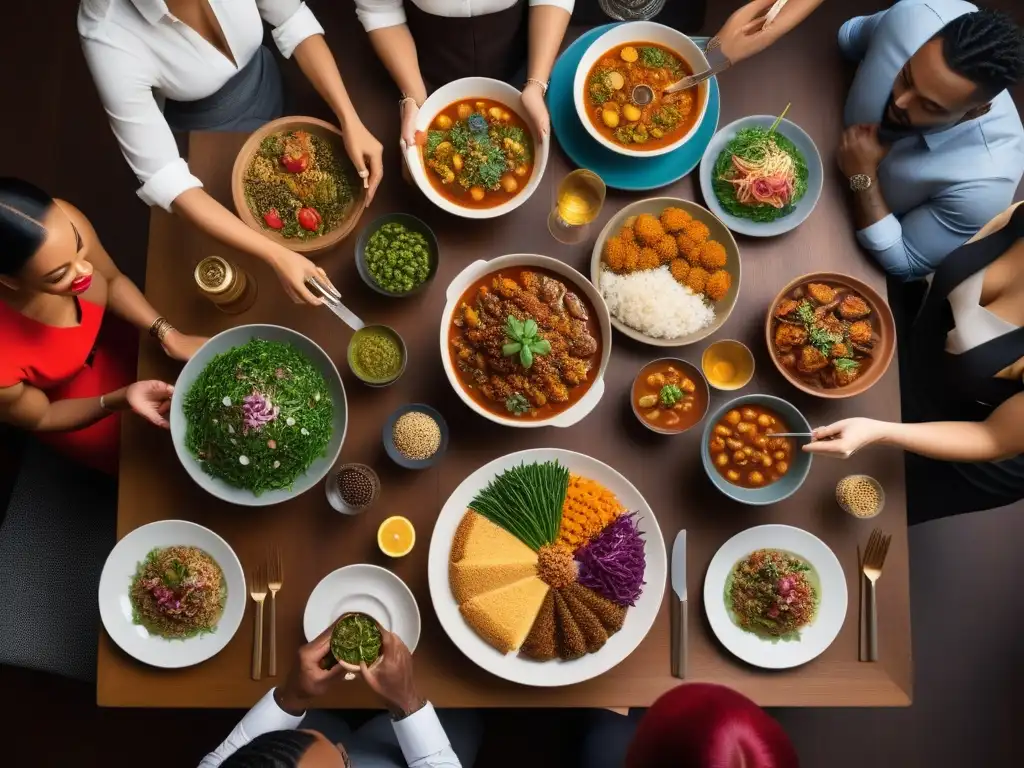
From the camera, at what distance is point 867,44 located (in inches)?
95.5

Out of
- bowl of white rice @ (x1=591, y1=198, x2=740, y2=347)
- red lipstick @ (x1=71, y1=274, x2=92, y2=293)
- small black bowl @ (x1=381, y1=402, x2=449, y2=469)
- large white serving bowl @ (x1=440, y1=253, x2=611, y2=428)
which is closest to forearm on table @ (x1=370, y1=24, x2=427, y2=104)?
large white serving bowl @ (x1=440, y1=253, x2=611, y2=428)

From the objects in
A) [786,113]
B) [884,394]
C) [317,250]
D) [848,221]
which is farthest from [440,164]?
[884,394]

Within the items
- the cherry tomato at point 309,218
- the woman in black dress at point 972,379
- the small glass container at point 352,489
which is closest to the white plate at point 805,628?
the woman in black dress at point 972,379

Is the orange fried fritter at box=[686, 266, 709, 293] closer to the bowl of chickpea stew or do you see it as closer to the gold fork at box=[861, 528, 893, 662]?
the bowl of chickpea stew

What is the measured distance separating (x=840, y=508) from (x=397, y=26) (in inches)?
83.8

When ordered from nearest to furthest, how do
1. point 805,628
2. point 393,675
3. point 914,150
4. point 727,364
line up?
1. point 393,675
2. point 805,628
3. point 727,364
4. point 914,150

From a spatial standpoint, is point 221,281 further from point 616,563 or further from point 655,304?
point 616,563

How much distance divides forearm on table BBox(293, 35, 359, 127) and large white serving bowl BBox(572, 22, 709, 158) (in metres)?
0.74

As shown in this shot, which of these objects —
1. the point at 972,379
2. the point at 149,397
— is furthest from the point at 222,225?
the point at 972,379

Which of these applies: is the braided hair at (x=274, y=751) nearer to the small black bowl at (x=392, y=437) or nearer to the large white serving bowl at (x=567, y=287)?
the small black bowl at (x=392, y=437)

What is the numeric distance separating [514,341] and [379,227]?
0.59 m

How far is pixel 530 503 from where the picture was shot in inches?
83.2

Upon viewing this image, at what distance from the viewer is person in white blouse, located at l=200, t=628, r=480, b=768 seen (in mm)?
1831

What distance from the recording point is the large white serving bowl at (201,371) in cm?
207
